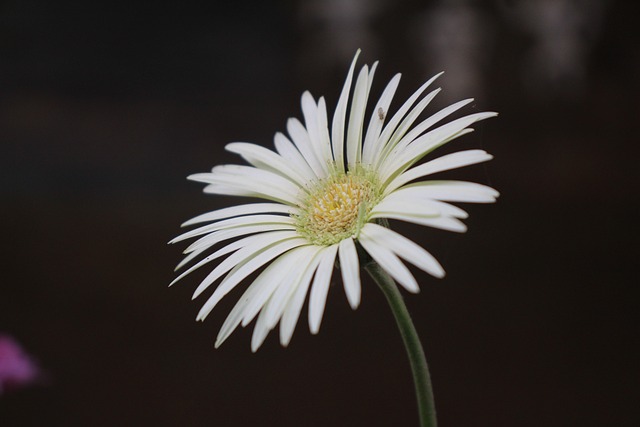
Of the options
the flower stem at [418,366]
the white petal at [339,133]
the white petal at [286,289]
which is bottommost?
the flower stem at [418,366]
